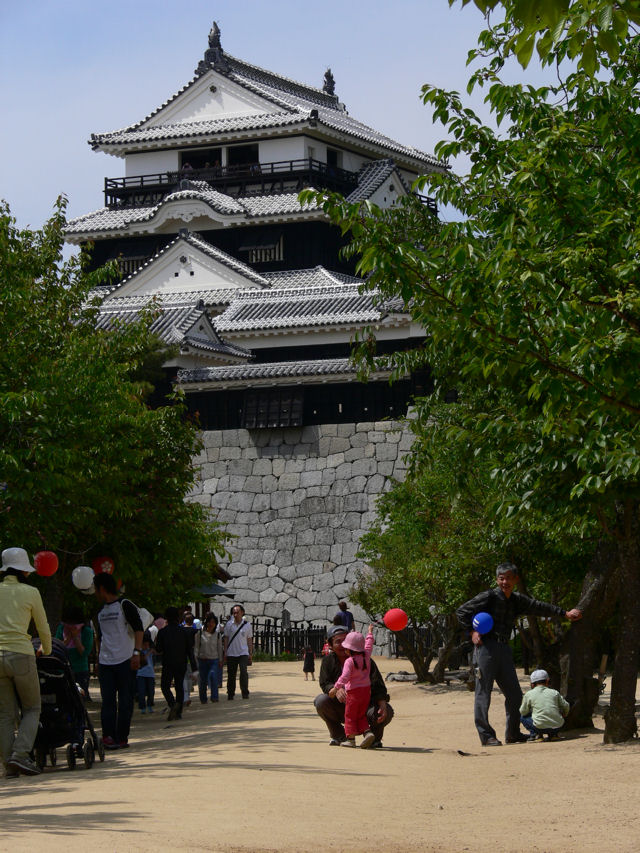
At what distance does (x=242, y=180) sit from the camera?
1594 inches

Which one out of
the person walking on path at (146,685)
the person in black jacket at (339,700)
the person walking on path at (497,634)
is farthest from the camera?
the person walking on path at (146,685)

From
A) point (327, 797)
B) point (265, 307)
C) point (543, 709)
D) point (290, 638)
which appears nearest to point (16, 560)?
point (327, 797)

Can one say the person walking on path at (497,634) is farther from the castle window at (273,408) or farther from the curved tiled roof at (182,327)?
the curved tiled roof at (182,327)

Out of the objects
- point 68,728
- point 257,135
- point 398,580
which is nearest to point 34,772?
point 68,728

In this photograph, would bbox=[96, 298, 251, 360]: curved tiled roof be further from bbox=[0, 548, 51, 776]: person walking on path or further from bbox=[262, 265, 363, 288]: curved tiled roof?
bbox=[0, 548, 51, 776]: person walking on path

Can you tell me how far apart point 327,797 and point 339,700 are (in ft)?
10.2

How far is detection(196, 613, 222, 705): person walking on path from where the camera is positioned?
1820cm

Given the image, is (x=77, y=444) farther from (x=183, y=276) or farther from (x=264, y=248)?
(x=264, y=248)

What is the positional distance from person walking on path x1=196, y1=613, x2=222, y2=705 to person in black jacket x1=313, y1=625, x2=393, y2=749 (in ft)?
22.2

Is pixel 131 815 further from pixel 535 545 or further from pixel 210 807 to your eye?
pixel 535 545

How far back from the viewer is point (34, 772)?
369 inches

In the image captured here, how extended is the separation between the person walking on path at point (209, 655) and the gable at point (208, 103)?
85.9 feet

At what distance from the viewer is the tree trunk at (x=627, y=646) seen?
10.9m

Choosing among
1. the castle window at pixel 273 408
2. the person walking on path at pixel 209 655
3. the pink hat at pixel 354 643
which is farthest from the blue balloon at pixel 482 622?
the castle window at pixel 273 408
